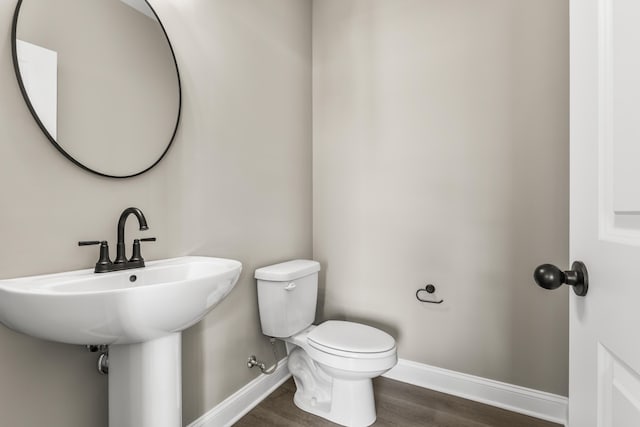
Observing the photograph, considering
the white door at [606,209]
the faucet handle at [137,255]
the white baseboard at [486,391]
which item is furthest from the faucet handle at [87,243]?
the white baseboard at [486,391]

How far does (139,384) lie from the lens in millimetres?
957

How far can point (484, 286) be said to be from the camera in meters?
1.73

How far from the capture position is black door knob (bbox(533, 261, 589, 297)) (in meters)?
0.58

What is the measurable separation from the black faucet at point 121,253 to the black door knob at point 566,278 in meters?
1.11

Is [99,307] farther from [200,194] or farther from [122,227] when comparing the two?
[200,194]

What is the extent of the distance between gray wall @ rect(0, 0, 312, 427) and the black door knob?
4.11ft

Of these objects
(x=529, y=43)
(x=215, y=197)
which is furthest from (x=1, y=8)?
(x=529, y=43)

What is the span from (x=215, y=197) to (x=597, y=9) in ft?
4.56

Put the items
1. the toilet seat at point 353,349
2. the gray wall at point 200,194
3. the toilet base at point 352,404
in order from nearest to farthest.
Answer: the gray wall at point 200,194 → the toilet seat at point 353,349 → the toilet base at point 352,404

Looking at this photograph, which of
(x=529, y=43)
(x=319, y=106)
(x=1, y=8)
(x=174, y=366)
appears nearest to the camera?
(x=1, y=8)

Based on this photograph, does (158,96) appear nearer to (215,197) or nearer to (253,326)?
(215,197)

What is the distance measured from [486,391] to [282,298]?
1202 mm

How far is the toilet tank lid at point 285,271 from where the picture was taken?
5.42 feet

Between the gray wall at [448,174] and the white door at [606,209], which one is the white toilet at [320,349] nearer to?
the gray wall at [448,174]
